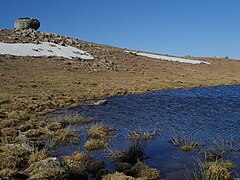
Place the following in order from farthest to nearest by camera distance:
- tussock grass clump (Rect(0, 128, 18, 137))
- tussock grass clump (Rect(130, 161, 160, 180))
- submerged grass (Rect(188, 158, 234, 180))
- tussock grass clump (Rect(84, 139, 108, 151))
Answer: tussock grass clump (Rect(0, 128, 18, 137)) → tussock grass clump (Rect(84, 139, 108, 151)) → tussock grass clump (Rect(130, 161, 160, 180)) → submerged grass (Rect(188, 158, 234, 180))

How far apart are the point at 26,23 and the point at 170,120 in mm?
67872

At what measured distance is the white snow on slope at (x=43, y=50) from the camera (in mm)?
51531

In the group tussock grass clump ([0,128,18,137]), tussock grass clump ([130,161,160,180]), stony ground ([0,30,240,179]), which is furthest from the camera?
stony ground ([0,30,240,179])

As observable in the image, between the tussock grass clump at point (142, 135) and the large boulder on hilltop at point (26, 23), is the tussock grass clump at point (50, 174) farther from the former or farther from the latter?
the large boulder on hilltop at point (26, 23)

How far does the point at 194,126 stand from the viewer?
57.1ft

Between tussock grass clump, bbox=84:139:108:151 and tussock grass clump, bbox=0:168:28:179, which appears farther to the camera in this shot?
tussock grass clump, bbox=84:139:108:151

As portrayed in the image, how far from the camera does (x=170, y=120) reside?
19.2 meters

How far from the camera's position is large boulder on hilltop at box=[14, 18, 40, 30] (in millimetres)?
75800

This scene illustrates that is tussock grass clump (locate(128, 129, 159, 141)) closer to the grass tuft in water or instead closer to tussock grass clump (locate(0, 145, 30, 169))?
the grass tuft in water

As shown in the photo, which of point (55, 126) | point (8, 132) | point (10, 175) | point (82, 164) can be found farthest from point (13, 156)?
point (55, 126)

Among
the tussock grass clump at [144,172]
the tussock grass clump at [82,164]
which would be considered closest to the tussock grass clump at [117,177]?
the tussock grass clump at [144,172]

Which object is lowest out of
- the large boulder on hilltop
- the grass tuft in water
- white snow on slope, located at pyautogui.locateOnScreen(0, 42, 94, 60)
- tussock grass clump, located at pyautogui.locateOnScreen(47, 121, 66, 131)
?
tussock grass clump, located at pyautogui.locateOnScreen(47, 121, 66, 131)

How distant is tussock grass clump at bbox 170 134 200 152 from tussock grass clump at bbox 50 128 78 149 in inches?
203

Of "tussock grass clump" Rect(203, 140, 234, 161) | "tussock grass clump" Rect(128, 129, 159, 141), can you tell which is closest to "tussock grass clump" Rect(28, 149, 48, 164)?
"tussock grass clump" Rect(128, 129, 159, 141)
